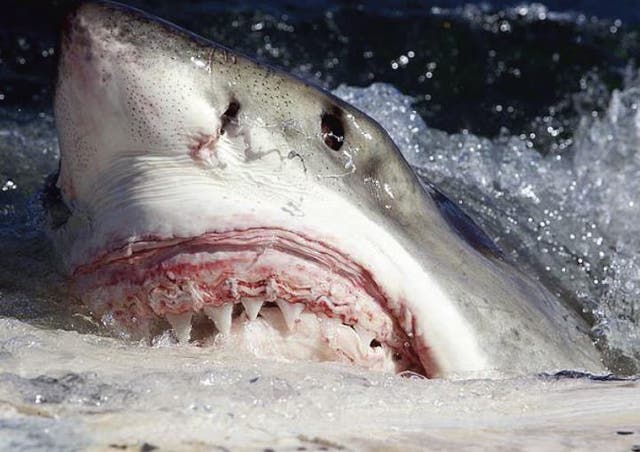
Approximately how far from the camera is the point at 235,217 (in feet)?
5.20

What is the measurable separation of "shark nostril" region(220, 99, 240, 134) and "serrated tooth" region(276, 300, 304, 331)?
0.26m

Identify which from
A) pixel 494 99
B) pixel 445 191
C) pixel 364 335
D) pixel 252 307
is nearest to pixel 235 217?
pixel 252 307

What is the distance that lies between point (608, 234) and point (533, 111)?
1320mm

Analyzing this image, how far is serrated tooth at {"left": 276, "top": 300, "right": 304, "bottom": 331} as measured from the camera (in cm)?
164

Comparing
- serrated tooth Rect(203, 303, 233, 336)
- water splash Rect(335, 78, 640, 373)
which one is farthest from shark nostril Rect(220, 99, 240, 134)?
water splash Rect(335, 78, 640, 373)

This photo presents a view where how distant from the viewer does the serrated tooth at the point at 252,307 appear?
1.63m

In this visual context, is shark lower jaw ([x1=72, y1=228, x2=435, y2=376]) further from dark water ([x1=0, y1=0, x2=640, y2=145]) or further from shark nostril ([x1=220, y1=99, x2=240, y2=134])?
dark water ([x1=0, y1=0, x2=640, y2=145])

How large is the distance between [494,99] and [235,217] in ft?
10.4

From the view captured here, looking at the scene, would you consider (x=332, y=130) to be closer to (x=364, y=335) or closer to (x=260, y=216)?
(x=260, y=216)

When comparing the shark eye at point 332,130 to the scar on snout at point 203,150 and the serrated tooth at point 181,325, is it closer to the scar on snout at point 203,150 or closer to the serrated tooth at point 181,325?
the scar on snout at point 203,150

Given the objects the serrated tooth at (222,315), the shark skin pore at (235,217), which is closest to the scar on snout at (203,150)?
the shark skin pore at (235,217)

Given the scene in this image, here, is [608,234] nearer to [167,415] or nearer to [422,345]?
[422,345]

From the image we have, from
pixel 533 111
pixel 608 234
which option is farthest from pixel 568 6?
pixel 608 234

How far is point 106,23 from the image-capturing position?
5.24ft
